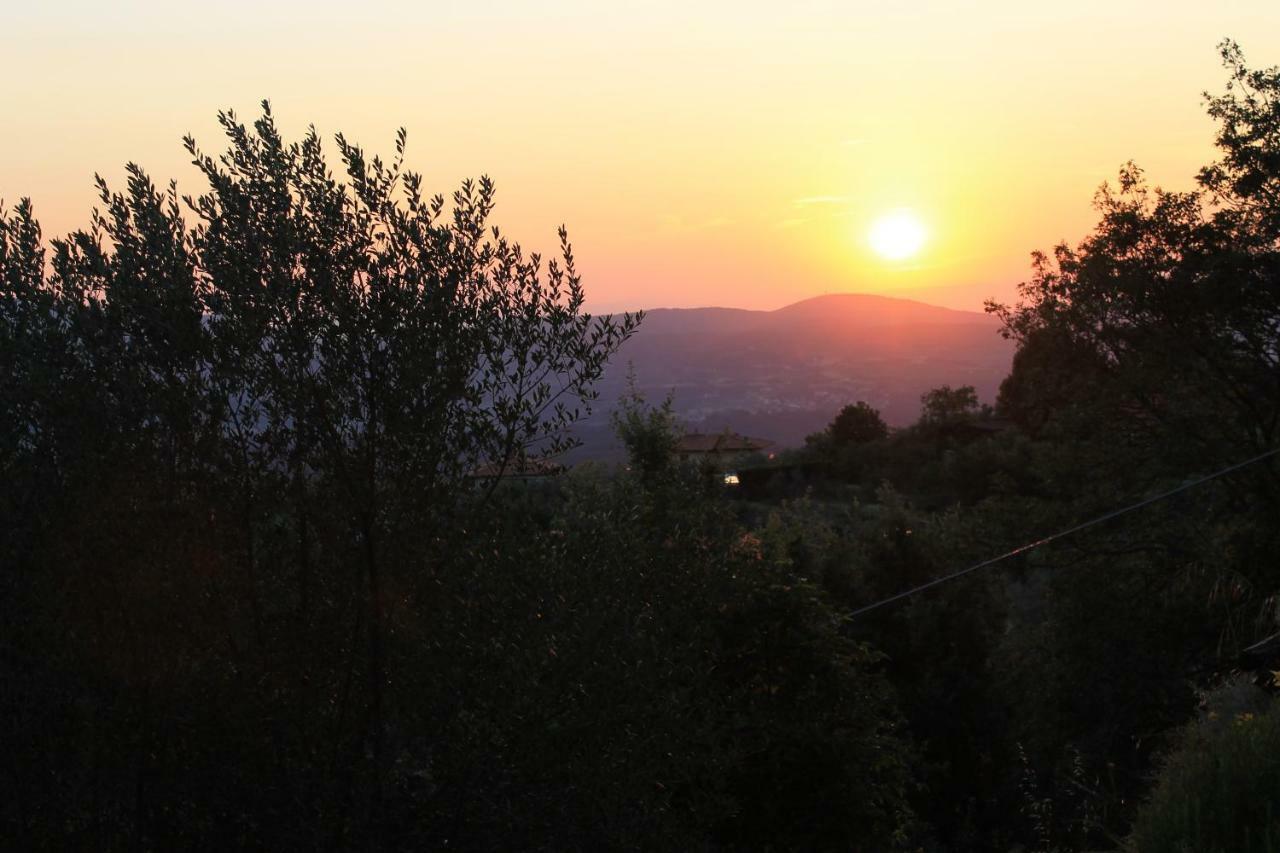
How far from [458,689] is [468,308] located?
2.31 metres

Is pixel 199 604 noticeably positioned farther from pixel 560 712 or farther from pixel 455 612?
pixel 560 712

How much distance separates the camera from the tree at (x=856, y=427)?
2527 inches

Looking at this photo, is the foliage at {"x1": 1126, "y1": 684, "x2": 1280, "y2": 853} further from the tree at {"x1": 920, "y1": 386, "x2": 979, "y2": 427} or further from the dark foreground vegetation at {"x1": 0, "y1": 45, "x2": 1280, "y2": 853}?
the tree at {"x1": 920, "y1": 386, "x2": 979, "y2": 427}

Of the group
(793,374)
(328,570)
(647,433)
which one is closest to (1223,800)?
(328,570)

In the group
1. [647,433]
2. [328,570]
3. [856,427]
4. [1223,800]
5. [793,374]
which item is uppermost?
[793,374]

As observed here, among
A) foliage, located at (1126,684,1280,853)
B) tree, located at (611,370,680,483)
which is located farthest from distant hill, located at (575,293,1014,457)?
foliage, located at (1126,684,1280,853)

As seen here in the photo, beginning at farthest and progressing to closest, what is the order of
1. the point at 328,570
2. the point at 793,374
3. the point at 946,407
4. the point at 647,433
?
1. the point at 793,374
2. the point at 946,407
3. the point at 647,433
4. the point at 328,570

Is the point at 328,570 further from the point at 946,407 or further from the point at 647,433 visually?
the point at 946,407

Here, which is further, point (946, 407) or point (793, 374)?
point (793, 374)

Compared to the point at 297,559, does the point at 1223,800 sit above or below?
below

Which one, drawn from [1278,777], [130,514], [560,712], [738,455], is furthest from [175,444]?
[738,455]

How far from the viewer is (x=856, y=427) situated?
2554 inches

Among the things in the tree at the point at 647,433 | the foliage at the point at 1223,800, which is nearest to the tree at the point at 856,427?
the tree at the point at 647,433

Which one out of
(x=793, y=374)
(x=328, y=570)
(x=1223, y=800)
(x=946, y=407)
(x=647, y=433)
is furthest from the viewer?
(x=793, y=374)
